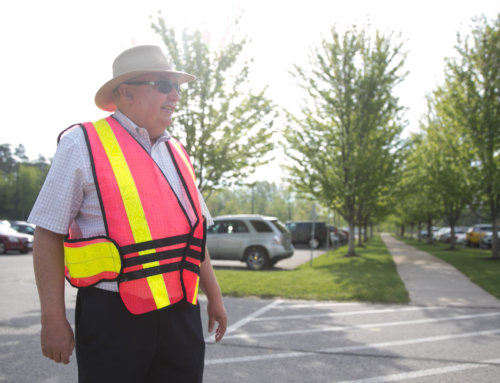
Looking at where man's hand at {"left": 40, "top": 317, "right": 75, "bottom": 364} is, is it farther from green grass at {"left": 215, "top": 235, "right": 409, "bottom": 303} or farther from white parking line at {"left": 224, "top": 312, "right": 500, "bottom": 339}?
green grass at {"left": 215, "top": 235, "right": 409, "bottom": 303}

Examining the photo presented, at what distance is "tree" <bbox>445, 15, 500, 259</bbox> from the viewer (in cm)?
1480

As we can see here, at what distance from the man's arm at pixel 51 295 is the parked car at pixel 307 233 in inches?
1016

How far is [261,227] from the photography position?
13.9m

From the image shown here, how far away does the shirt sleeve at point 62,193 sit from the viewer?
164cm

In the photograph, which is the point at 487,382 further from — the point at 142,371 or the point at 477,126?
the point at 477,126

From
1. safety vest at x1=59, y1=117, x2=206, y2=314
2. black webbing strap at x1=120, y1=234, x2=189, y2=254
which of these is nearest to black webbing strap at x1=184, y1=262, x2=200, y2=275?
safety vest at x1=59, y1=117, x2=206, y2=314

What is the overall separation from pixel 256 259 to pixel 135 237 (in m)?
12.1

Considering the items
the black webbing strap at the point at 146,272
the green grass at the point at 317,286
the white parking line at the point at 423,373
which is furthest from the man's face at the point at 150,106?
the green grass at the point at 317,286

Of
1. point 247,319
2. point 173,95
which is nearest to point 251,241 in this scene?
point 247,319

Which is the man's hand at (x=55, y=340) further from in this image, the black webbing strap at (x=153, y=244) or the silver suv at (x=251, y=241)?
the silver suv at (x=251, y=241)

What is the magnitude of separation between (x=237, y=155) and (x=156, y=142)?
787 cm

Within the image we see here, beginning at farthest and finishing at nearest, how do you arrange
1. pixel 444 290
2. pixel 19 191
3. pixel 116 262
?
pixel 19 191
pixel 444 290
pixel 116 262

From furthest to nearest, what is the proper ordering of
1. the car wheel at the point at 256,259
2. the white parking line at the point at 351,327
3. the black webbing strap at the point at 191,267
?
the car wheel at the point at 256,259, the white parking line at the point at 351,327, the black webbing strap at the point at 191,267

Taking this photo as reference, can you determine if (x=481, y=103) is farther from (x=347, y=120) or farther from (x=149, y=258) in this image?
(x=149, y=258)
